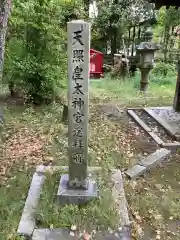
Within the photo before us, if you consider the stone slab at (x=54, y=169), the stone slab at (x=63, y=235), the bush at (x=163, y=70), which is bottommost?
A: the stone slab at (x=63, y=235)

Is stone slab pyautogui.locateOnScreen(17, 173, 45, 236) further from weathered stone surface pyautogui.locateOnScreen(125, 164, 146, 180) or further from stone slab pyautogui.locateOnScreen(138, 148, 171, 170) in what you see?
stone slab pyautogui.locateOnScreen(138, 148, 171, 170)

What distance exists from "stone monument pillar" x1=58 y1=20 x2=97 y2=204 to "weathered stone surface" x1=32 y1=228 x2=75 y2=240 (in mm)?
441

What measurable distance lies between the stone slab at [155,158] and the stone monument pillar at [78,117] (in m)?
1.44

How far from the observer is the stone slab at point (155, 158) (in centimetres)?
532

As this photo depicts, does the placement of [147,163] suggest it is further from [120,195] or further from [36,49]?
[36,49]

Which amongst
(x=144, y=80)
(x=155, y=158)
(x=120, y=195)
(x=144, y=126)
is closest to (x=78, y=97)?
(x=120, y=195)

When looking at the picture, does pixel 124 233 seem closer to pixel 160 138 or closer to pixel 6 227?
pixel 6 227

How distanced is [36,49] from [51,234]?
17.6ft

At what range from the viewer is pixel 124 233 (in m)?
3.59

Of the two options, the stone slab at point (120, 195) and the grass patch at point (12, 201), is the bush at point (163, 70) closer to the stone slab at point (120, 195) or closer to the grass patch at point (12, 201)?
the stone slab at point (120, 195)

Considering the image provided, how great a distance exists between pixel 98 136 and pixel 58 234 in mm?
2966

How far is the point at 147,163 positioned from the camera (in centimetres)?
533

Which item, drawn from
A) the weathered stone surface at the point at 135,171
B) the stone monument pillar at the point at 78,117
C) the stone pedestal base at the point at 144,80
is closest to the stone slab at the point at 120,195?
the weathered stone surface at the point at 135,171

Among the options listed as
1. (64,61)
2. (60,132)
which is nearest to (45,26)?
(64,61)
